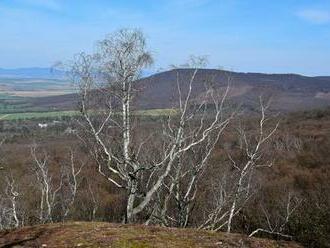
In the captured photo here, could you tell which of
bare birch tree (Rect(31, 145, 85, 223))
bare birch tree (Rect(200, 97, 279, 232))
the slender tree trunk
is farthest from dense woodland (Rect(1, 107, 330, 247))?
the slender tree trunk

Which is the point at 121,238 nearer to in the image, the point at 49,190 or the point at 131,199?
the point at 131,199

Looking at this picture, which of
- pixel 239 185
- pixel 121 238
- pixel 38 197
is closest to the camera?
pixel 121 238

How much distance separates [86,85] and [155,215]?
5.19 metres

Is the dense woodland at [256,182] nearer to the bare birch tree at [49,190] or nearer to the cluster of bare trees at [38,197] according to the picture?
the cluster of bare trees at [38,197]

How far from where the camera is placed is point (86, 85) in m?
15.2

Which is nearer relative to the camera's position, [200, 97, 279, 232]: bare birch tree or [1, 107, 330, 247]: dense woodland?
[200, 97, 279, 232]: bare birch tree

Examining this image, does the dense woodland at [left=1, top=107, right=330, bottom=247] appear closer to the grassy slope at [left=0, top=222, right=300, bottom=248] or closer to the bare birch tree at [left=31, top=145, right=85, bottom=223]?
the bare birch tree at [left=31, top=145, right=85, bottom=223]

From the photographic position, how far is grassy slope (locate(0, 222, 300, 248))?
1115 centimetres

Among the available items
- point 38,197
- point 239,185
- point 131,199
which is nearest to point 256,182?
point 38,197

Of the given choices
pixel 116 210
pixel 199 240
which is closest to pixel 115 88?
pixel 199 240

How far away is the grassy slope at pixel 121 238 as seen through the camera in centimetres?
1115

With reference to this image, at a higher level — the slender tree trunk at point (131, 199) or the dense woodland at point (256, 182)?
the slender tree trunk at point (131, 199)

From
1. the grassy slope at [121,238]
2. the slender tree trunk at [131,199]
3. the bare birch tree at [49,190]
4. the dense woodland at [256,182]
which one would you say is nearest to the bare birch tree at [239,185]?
the dense woodland at [256,182]

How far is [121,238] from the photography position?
11445mm
